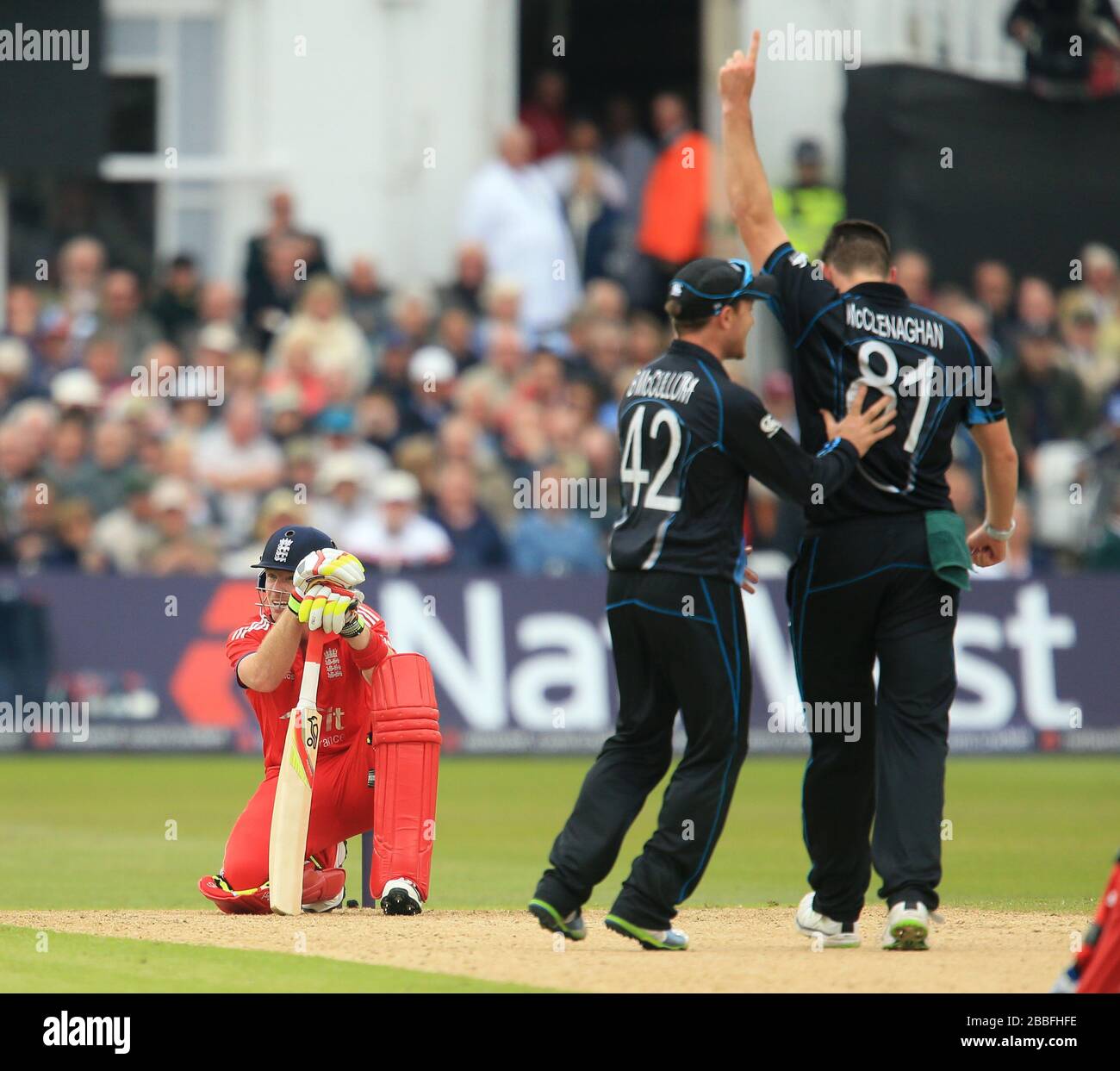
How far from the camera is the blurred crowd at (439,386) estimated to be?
1847 centimetres

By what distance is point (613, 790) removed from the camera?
8.12 m

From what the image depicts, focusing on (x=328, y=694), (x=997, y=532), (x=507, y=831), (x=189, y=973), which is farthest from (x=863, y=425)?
(x=507, y=831)

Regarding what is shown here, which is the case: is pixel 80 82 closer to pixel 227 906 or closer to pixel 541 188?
pixel 541 188

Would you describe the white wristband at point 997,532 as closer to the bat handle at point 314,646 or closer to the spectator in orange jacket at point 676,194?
the bat handle at point 314,646

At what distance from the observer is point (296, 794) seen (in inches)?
359

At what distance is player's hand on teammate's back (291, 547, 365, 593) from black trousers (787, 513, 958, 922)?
1763 millimetres

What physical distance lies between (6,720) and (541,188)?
24.3ft

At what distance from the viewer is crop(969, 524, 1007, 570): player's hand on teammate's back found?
8892 millimetres

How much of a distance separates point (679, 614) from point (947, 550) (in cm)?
109

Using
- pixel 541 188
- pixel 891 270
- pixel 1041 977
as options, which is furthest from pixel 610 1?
pixel 1041 977

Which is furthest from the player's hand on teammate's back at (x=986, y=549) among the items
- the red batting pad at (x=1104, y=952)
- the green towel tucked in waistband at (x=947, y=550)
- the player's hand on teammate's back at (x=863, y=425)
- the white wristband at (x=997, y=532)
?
the red batting pad at (x=1104, y=952)

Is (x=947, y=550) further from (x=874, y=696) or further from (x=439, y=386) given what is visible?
(x=439, y=386)

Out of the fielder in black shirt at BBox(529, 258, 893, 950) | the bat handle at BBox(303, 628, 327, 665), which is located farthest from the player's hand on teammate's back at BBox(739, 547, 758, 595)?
the bat handle at BBox(303, 628, 327, 665)

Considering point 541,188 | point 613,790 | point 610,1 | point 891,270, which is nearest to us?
point 613,790
